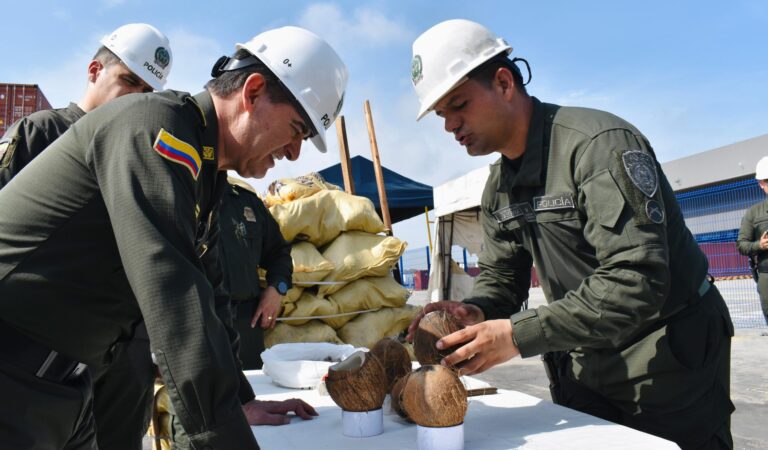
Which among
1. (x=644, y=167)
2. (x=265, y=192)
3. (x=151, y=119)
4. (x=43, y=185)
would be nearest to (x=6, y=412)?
(x=43, y=185)

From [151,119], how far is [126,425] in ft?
4.47

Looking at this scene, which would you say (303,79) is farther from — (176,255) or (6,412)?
(6,412)

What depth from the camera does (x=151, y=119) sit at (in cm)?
94

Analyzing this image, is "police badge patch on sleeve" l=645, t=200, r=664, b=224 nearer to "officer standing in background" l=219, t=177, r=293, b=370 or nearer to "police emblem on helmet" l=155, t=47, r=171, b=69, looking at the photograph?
"police emblem on helmet" l=155, t=47, r=171, b=69

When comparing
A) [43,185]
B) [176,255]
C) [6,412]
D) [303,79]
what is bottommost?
[6,412]

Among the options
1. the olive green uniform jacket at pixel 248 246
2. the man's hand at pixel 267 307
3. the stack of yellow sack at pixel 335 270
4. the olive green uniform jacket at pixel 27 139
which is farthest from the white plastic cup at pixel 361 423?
the stack of yellow sack at pixel 335 270

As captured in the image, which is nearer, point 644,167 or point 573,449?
point 573,449

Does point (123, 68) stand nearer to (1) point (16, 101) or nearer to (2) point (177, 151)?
(2) point (177, 151)

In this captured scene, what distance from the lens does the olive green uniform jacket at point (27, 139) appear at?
1857 mm

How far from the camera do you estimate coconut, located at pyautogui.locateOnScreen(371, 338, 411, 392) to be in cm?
147

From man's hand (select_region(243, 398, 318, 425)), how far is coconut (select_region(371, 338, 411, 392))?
25cm

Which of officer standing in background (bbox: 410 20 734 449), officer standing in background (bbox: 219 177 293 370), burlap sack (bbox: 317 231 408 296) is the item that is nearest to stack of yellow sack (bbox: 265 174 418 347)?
burlap sack (bbox: 317 231 408 296)

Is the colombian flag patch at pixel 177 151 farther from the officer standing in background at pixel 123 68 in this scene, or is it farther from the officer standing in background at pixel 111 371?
the officer standing in background at pixel 123 68

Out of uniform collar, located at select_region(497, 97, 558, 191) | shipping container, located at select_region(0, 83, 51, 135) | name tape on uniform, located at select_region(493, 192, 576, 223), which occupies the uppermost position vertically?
shipping container, located at select_region(0, 83, 51, 135)
